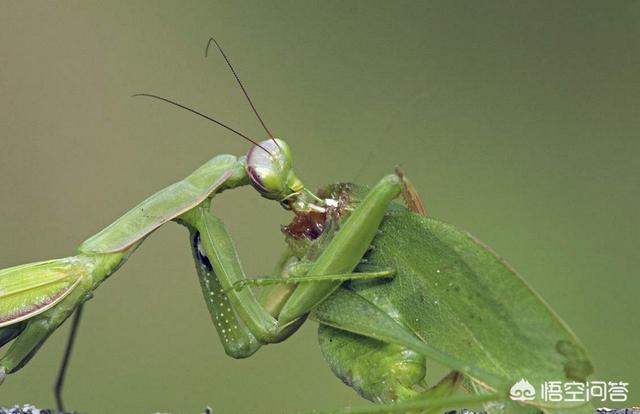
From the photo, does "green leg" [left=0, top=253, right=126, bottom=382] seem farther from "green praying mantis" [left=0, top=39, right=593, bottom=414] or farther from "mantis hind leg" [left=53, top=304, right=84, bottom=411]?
"mantis hind leg" [left=53, top=304, right=84, bottom=411]

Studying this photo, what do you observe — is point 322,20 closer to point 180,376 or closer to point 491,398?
point 180,376

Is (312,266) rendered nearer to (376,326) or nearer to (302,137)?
(376,326)

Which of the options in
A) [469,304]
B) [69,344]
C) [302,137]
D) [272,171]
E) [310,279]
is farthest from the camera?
[302,137]

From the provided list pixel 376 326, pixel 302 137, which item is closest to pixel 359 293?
pixel 376 326

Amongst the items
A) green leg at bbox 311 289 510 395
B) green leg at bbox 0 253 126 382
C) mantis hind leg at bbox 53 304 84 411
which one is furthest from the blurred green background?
green leg at bbox 311 289 510 395

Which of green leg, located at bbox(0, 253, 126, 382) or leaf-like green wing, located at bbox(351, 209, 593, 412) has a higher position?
leaf-like green wing, located at bbox(351, 209, 593, 412)

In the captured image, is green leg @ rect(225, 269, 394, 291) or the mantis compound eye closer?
green leg @ rect(225, 269, 394, 291)
